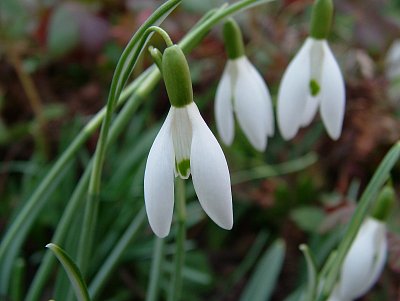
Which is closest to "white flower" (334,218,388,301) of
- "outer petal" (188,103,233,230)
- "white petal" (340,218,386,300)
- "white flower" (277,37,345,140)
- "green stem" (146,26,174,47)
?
"white petal" (340,218,386,300)

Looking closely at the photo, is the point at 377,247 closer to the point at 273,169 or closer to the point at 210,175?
the point at 210,175

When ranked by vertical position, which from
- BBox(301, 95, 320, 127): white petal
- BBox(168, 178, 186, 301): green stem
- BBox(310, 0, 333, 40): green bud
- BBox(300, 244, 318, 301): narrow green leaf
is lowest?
BBox(300, 244, 318, 301): narrow green leaf

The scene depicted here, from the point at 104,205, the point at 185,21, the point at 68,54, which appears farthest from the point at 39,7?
the point at 104,205

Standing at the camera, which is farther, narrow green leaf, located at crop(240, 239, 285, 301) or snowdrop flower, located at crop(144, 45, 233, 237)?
narrow green leaf, located at crop(240, 239, 285, 301)

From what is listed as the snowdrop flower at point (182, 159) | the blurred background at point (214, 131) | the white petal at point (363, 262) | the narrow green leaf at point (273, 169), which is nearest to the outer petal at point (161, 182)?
the snowdrop flower at point (182, 159)

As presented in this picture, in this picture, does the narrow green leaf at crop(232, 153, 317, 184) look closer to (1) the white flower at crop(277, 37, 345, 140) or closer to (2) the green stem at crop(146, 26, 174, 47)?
(1) the white flower at crop(277, 37, 345, 140)

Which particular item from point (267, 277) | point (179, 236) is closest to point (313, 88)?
point (179, 236)
